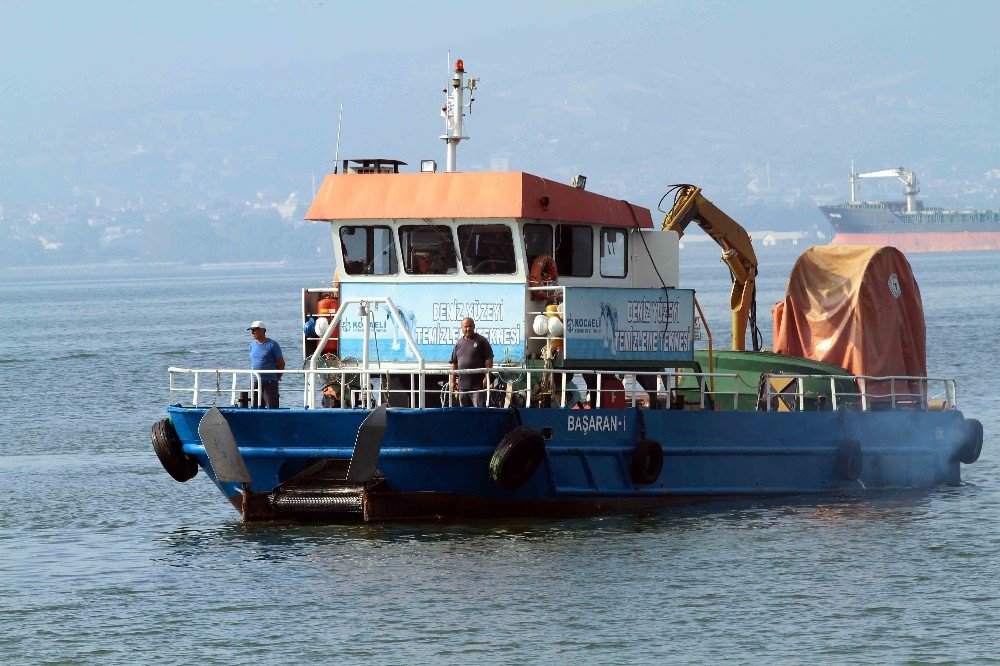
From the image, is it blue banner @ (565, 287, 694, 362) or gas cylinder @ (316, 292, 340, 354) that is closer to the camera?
blue banner @ (565, 287, 694, 362)

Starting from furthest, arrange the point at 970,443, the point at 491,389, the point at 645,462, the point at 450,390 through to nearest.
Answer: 1. the point at 970,443
2. the point at 645,462
3. the point at 450,390
4. the point at 491,389

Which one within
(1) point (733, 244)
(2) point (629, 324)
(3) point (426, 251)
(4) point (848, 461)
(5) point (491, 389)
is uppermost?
(1) point (733, 244)

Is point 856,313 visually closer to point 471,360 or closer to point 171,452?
point 471,360

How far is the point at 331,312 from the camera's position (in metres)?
21.9

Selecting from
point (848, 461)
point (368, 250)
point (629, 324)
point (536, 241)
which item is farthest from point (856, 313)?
point (368, 250)

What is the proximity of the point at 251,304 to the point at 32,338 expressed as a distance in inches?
1230

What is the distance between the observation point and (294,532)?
813 inches

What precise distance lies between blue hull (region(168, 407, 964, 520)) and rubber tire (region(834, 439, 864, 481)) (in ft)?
0.16

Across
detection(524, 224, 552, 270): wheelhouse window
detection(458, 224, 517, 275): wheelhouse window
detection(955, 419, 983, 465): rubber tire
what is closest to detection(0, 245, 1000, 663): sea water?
detection(955, 419, 983, 465): rubber tire

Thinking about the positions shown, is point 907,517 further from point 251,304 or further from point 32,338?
point 251,304

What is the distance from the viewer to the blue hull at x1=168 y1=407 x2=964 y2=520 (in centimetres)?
1961

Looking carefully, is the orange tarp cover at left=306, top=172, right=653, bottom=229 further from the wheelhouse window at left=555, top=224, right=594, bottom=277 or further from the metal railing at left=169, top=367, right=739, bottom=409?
the metal railing at left=169, top=367, right=739, bottom=409

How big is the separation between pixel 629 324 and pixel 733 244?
267 inches

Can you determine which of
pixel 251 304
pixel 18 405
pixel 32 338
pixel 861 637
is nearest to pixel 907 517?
pixel 861 637
